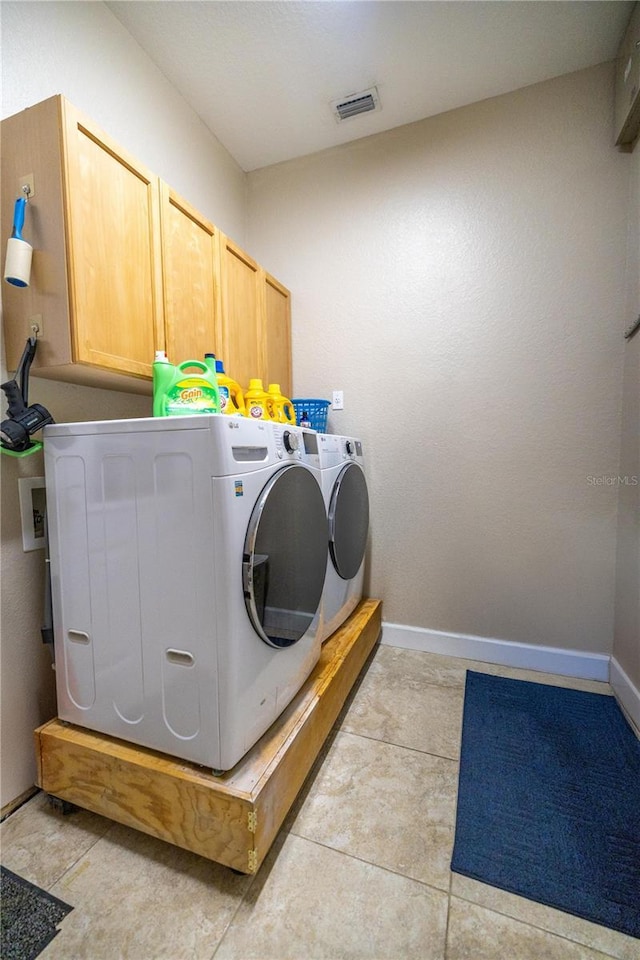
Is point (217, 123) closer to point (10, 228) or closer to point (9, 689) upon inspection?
point (10, 228)

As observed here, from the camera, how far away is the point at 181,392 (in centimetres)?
119

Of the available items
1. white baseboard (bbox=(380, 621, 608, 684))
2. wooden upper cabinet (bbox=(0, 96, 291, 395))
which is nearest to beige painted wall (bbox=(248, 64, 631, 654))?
white baseboard (bbox=(380, 621, 608, 684))

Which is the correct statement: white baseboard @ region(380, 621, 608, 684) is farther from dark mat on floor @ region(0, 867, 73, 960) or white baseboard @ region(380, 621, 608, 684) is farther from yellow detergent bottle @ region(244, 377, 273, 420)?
dark mat on floor @ region(0, 867, 73, 960)

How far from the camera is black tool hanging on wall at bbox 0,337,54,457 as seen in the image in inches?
43.0

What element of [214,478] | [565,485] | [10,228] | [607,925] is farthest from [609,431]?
[10,228]

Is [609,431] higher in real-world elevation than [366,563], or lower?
higher

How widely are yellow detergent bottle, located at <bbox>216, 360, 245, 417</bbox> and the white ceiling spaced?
140 cm

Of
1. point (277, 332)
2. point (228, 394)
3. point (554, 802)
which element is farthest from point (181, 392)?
point (554, 802)

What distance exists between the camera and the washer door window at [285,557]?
1.01 m

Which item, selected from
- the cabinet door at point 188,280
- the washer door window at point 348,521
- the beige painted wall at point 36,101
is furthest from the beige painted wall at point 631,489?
the beige painted wall at point 36,101

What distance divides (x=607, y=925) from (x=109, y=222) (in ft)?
7.37

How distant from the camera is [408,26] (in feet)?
5.32

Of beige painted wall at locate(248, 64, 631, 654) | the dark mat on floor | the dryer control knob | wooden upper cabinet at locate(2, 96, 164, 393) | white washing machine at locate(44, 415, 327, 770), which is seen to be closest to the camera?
the dark mat on floor

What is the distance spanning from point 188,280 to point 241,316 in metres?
0.38
